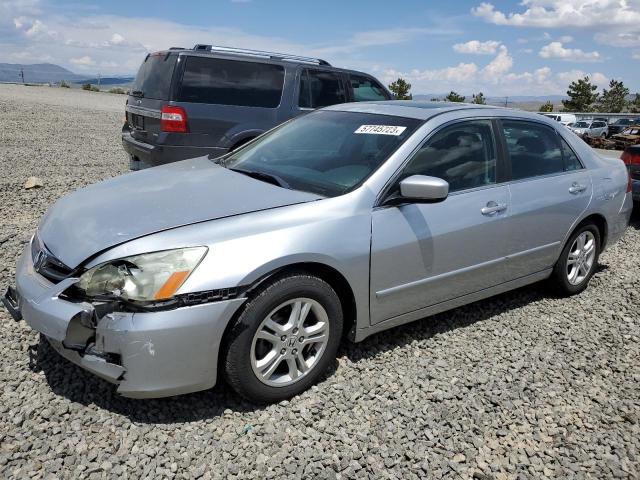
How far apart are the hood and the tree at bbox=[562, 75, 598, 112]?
62.8 metres

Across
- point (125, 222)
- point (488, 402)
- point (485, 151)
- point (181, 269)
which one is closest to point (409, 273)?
point (488, 402)

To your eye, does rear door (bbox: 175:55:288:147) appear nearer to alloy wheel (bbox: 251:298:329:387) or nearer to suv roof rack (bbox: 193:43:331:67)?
suv roof rack (bbox: 193:43:331:67)

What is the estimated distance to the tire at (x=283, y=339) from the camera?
2.69m

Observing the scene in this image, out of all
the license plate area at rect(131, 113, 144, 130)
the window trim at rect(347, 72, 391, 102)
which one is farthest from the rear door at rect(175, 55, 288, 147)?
the window trim at rect(347, 72, 391, 102)

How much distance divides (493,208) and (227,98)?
4351mm

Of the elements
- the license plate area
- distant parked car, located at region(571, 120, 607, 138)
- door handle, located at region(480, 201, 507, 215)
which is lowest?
distant parked car, located at region(571, 120, 607, 138)

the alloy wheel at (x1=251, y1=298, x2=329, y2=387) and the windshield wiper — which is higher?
the windshield wiper

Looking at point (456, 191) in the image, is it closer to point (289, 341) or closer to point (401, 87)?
point (289, 341)

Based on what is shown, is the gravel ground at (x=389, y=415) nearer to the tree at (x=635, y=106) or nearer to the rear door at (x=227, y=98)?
the rear door at (x=227, y=98)

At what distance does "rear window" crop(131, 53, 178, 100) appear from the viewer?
672 centimetres

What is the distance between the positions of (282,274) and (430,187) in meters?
1.01

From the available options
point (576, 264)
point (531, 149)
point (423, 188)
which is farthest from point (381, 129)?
point (576, 264)

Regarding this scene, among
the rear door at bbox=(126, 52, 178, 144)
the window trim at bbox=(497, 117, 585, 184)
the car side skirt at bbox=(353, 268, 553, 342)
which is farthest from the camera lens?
the rear door at bbox=(126, 52, 178, 144)

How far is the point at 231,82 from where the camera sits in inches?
279
